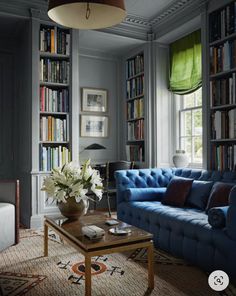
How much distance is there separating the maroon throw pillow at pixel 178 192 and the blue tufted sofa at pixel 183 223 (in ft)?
0.46

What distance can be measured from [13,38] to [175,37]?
103 inches

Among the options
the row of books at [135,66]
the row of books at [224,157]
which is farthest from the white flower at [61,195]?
the row of books at [135,66]

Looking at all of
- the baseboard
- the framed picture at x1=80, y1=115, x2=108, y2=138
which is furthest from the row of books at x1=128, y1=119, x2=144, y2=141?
the baseboard

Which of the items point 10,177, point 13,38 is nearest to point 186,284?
point 10,177

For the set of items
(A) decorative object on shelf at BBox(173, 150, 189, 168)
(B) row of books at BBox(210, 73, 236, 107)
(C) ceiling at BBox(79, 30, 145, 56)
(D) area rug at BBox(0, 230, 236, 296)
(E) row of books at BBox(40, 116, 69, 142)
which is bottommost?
(D) area rug at BBox(0, 230, 236, 296)

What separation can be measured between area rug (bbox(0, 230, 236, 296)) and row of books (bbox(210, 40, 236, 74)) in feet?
7.69

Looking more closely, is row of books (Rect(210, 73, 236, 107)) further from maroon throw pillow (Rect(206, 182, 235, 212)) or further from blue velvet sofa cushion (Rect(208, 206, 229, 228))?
blue velvet sofa cushion (Rect(208, 206, 229, 228))

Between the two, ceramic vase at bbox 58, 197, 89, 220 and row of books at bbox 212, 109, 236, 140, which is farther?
row of books at bbox 212, 109, 236, 140

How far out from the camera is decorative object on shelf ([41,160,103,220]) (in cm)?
276

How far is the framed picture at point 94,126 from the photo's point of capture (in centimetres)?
560

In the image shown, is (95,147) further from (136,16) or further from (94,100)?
(136,16)

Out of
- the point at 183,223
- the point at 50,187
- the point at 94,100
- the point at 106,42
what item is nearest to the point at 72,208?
the point at 50,187

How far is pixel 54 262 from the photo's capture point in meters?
2.91

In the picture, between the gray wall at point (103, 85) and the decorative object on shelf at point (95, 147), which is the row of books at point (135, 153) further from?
the decorative object on shelf at point (95, 147)
